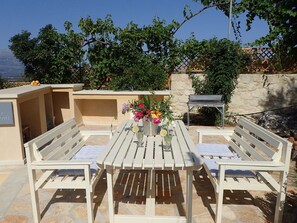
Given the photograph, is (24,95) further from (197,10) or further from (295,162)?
(197,10)

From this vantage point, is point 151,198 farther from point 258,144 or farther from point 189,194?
point 258,144

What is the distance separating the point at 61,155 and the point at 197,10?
23.6ft

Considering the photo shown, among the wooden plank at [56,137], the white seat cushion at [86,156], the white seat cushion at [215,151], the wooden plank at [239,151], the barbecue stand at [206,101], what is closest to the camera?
the wooden plank at [56,137]

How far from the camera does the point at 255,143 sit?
2.85 metres

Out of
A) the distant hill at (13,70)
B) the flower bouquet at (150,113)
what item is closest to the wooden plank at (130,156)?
the flower bouquet at (150,113)

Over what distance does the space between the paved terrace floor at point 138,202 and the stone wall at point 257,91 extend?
4.10m

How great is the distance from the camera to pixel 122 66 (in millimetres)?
7730

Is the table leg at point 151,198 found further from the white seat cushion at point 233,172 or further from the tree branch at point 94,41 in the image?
the tree branch at point 94,41

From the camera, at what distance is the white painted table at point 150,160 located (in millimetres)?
2160

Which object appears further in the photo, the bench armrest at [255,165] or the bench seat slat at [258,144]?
the bench seat slat at [258,144]

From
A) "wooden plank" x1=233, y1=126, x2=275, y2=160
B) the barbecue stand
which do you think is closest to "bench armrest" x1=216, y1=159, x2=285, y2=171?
"wooden plank" x1=233, y1=126, x2=275, y2=160

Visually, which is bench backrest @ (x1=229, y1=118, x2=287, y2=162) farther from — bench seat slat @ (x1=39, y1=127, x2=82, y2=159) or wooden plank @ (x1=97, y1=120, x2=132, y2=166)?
bench seat slat @ (x1=39, y1=127, x2=82, y2=159)

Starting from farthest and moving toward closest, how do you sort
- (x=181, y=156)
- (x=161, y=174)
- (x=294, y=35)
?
(x=294, y=35), (x=161, y=174), (x=181, y=156)

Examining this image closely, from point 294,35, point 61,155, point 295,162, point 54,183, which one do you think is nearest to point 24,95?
point 61,155
